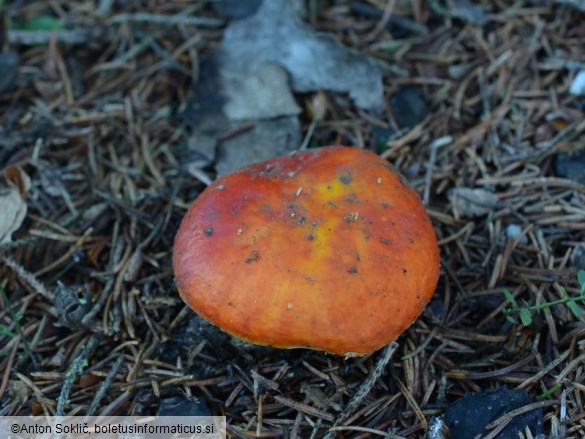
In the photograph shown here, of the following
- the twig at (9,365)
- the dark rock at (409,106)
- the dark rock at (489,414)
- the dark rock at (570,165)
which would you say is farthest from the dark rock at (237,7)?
the dark rock at (489,414)

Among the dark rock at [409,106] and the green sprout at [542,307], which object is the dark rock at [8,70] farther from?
the green sprout at [542,307]

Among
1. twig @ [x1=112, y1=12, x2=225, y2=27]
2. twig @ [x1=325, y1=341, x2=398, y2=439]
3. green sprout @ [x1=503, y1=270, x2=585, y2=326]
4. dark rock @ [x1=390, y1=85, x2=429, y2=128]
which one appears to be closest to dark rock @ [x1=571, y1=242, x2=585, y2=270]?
green sprout @ [x1=503, y1=270, x2=585, y2=326]

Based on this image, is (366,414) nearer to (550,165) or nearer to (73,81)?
(550,165)

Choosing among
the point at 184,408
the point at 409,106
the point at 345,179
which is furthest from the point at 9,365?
the point at 409,106

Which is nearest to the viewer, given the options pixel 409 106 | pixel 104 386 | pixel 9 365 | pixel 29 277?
pixel 104 386

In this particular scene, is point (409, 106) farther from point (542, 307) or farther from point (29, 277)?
point (29, 277)

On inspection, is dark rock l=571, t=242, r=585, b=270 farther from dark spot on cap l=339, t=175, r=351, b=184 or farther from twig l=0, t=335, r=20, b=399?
twig l=0, t=335, r=20, b=399
